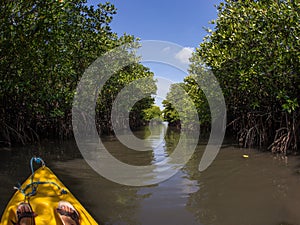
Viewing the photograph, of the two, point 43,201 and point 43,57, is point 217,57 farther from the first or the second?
point 43,201

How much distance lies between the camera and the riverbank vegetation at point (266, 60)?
6906 mm

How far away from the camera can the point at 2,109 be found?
9492 millimetres

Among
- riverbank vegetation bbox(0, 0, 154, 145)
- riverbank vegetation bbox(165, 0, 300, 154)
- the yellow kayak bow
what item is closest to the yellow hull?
the yellow kayak bow

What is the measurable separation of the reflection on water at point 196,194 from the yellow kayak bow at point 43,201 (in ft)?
2.44

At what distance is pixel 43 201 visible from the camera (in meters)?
2.79

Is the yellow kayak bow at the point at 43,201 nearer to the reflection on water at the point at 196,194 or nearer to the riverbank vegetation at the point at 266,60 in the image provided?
the reflection on water at the point at 196,194

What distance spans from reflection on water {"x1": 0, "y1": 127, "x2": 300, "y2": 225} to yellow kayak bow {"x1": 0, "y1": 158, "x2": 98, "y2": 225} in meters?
0.74

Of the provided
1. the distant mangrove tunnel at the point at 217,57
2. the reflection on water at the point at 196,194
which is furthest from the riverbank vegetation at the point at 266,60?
the reflection on water at the point at 196,194

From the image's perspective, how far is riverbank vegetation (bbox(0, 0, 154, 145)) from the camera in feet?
21.2

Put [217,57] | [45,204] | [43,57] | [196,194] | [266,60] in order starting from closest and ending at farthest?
[45,204] → [196,194] → [266,60] → [43,57] → [217,57]

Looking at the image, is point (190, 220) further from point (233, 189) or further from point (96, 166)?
point (96, 166)

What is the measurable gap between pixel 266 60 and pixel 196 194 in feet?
16.2

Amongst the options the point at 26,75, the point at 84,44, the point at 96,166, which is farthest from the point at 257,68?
the point at 84,44

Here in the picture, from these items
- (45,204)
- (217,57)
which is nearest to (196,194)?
(45,204)
